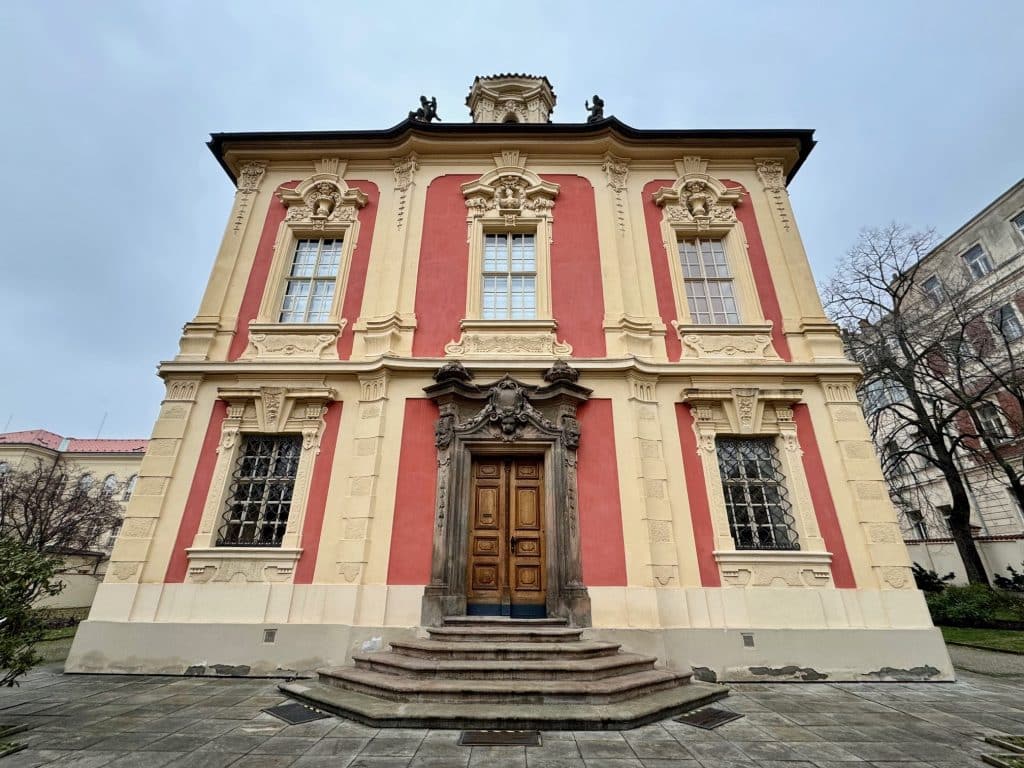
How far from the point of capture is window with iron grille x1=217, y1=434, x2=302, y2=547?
292 inches

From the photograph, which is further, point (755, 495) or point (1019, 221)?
point (1019, 221)

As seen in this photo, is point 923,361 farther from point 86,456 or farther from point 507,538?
point 86,456

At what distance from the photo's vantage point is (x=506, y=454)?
7820 millimetres

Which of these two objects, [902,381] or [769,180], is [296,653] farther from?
[902,381]

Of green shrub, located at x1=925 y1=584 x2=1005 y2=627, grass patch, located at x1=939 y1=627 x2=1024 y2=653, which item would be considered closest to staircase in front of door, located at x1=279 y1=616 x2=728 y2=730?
→ grass patch, located at x1=939 y1=627 x2=1024 y2=653

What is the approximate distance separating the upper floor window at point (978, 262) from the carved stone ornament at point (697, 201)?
63.0 feet

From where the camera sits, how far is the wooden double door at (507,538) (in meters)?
7.05

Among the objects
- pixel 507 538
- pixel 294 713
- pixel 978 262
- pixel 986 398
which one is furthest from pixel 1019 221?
pixel 294 713

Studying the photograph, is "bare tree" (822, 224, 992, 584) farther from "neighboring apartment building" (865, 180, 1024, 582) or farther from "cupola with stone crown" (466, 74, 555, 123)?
"cupola with stone crown" (466, 74, 555, 123)

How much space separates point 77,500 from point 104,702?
18.7 metres

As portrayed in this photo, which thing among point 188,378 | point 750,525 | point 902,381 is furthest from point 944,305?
point 188,378

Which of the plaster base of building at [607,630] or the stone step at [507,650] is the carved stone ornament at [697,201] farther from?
the stone step at [507,650]

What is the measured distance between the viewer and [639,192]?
33.6 ft

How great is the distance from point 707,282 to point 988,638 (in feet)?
30.4
